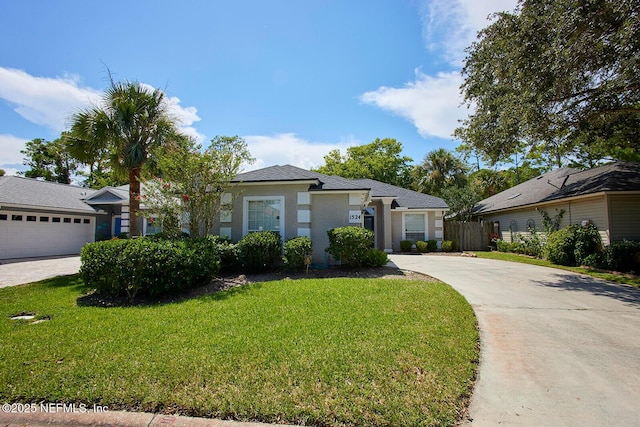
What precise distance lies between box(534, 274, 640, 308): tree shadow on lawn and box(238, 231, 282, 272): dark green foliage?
855 centimetres

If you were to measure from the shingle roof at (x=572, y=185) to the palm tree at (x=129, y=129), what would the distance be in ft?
59.1

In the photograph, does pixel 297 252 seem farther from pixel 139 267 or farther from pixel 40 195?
pixel 40 195

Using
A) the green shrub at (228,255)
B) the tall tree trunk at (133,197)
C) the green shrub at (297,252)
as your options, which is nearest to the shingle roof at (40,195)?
the tall tree trunk at (133,197)

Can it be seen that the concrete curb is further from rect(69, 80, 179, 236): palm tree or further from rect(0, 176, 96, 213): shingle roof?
rect(0, 176, 96, 213): shingle roof

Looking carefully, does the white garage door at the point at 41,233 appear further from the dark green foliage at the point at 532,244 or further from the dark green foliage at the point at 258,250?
the dark green foliage at the point at 532,244

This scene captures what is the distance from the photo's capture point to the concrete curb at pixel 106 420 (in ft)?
8.75

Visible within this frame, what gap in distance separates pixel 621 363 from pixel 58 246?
24092 millimetres

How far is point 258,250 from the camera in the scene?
384 inches

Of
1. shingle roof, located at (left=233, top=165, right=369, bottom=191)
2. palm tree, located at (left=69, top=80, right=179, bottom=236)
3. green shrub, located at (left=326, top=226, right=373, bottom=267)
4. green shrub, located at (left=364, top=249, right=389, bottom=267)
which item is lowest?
green shrub, located at (left=364, top=249, right=389, bottom=267)

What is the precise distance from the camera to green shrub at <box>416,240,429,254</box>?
60.1ft

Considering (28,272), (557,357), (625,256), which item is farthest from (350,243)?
(28,272)

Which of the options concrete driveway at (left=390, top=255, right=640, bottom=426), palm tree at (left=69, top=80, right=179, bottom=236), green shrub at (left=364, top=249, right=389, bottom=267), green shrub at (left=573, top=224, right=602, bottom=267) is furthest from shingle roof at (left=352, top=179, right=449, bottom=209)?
palm tree at (left=69, top=80, right=179, bottom=236)

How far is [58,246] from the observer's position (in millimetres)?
17297

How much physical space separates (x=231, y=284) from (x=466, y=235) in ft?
57.0
